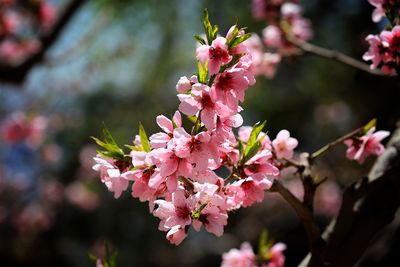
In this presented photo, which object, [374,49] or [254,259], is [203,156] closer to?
[374,49]

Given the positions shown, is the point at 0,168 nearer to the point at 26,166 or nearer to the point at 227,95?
the point at 26,166

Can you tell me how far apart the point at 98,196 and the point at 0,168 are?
1.69 m

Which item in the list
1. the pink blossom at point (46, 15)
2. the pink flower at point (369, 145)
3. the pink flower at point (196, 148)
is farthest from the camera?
the pink blossom at point (46, 15)

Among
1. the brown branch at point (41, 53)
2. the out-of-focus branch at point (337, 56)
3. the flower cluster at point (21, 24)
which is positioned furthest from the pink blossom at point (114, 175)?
the flower cluster at point (21, 24)

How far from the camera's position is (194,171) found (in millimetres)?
1004

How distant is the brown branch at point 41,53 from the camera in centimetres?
351

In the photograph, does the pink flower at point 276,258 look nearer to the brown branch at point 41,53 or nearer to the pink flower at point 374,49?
the pink flower at point 374,49

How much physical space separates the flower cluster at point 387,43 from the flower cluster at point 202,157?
0.52 m

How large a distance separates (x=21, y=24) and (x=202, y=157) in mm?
3933

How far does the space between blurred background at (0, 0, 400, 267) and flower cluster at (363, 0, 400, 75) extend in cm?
324

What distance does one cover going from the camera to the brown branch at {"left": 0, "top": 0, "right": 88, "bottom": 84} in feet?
11.5

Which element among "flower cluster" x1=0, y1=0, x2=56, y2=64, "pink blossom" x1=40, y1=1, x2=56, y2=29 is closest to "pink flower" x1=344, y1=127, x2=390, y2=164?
"flower cluster" x1=0, y1=0, x2=56, y2=64

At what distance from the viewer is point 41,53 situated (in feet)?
11.8

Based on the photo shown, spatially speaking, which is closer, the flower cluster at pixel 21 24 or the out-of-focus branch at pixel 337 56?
the out-of-focus branch at pixel 337 56
